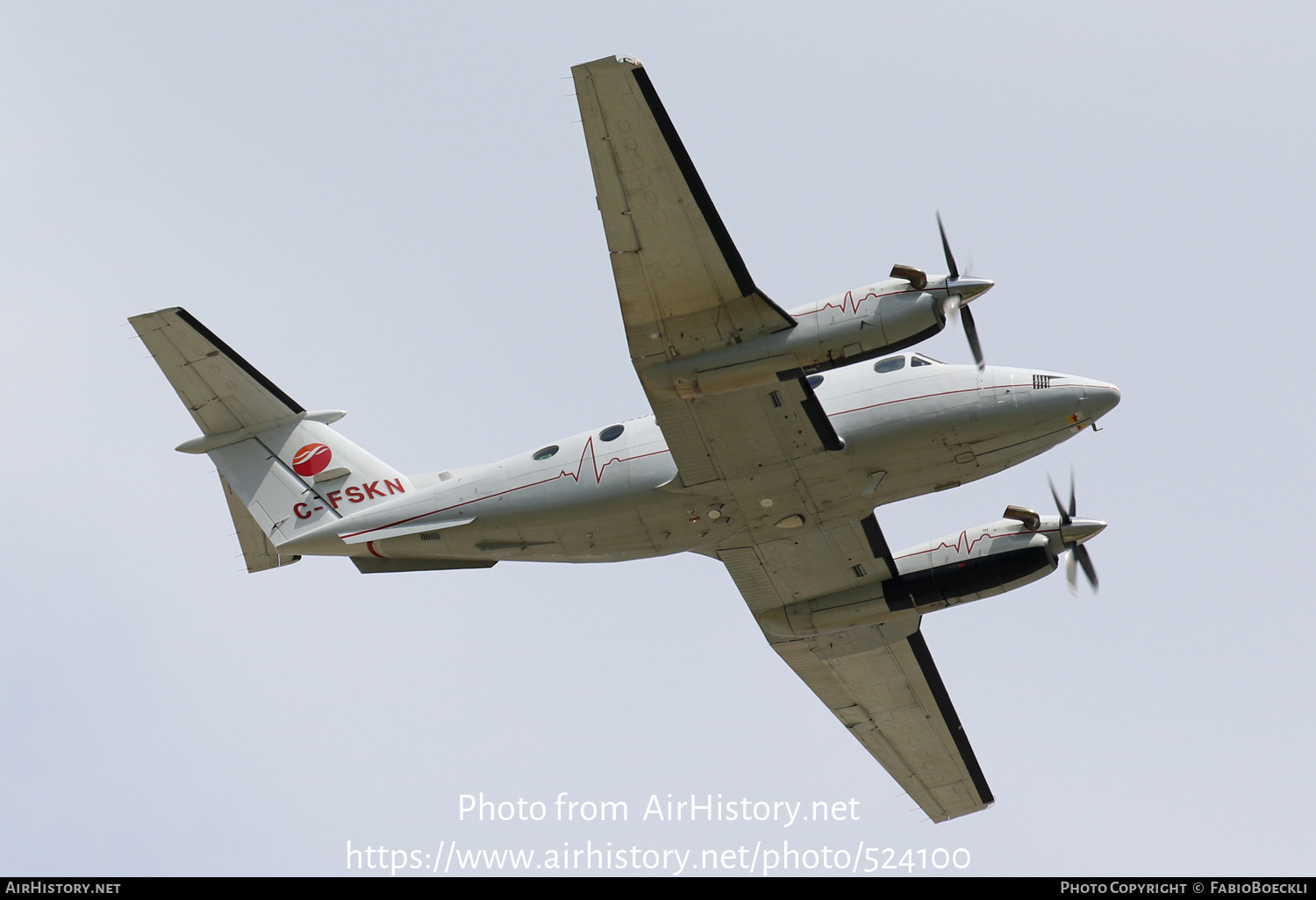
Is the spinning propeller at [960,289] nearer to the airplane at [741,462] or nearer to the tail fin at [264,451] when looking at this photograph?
the airplane at [741,462]

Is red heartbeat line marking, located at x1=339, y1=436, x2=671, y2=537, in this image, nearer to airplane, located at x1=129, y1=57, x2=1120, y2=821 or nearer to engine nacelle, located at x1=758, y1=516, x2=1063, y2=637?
airplane, located at x1=129, y1=57, x2=1120, y2=821

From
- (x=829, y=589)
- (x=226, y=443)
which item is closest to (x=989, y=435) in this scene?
(x=829, y=589)

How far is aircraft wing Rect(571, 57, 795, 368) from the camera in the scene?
58.7 ft

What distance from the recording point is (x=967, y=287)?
61.9 ft

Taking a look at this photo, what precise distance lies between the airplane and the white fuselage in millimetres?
35

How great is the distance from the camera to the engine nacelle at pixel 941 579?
77.5ft

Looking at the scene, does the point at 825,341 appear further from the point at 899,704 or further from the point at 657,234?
the point at 899,704

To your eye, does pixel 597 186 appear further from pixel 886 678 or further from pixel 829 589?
pixel 886 678

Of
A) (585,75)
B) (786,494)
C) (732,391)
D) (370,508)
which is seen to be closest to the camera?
(585,75)

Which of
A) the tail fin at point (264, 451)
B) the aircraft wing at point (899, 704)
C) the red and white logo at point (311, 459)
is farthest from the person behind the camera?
the aircraft wing at point (899, 704)

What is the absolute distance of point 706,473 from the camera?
21328mm

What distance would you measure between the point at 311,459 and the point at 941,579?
1291 cm

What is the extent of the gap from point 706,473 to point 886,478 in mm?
3130

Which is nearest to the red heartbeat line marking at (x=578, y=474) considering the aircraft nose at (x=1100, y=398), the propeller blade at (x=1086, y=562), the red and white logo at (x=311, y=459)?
the red and white logo at (x=311, y=459)
